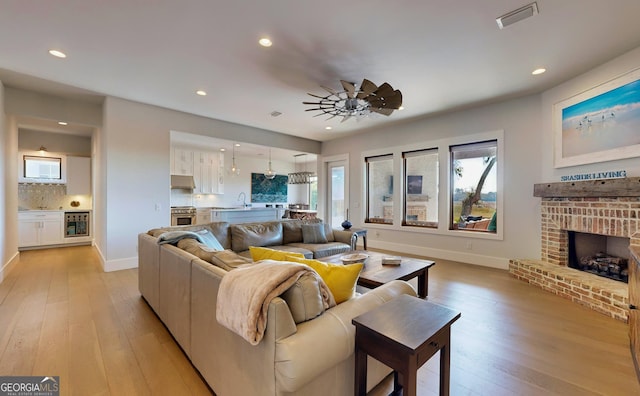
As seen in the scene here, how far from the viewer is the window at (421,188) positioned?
17.9ft

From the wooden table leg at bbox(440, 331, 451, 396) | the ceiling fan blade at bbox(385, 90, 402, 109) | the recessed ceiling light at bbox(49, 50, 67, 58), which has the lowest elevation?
the wooden table leg at bbox(440, 331, 451, 396)

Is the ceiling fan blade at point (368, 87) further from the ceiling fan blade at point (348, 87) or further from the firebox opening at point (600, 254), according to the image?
the firebox opening at point (600, 254)

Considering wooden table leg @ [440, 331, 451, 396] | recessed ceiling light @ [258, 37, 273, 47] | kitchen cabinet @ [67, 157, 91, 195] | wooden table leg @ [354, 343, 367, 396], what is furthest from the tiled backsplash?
wooden table leg @ [440, 331, 451, 396]

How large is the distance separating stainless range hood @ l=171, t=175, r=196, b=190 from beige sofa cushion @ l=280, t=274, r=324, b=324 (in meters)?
7.38

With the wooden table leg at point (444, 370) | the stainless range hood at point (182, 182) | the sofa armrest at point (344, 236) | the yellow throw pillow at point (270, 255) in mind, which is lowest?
the wooden table leg at point (444, 370)

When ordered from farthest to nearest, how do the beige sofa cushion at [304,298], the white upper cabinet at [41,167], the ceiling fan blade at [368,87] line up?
the white upper cabinet at [41,167] → the ceiling fan blade at [368,87] → the beige sofa cushion at [304,298]

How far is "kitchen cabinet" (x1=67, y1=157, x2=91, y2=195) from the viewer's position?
6316mm

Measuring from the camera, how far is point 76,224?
6.34 meters

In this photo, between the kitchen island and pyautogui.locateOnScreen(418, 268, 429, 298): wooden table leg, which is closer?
pyautogui.locateOnScreen(418, 268, 429, 298): wooden table leg

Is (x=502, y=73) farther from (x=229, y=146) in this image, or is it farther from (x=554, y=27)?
(x=229, y=146)

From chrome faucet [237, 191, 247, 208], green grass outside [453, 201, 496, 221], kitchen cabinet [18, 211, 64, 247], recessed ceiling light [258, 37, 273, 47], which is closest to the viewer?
recessed ceiling light [258, 37, 273, 47]

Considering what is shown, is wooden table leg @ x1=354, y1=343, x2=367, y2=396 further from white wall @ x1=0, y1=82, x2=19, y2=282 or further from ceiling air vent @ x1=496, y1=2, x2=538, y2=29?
white wall @ x1=0, y1=82, x2=19, y2=282

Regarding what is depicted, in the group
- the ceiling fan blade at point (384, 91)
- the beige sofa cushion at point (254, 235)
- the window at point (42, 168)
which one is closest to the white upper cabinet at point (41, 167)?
the window at point (42, 168)

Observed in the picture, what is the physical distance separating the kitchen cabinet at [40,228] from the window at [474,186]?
8.59 metres
